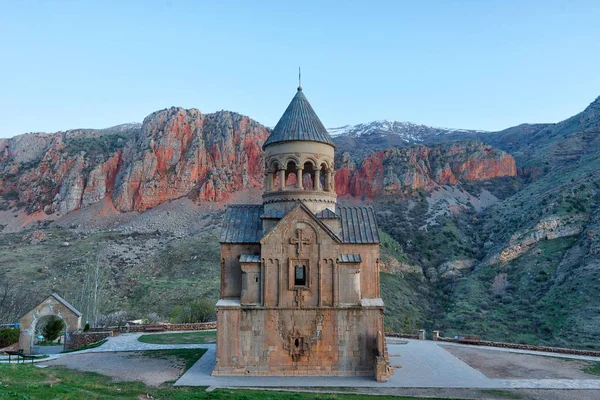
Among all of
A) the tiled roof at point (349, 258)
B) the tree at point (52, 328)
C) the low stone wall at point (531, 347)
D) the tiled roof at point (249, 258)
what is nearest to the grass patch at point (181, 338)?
the tree at point (52, 328)

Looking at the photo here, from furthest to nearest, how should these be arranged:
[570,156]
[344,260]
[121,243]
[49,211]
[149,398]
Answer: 1. [49,211]
2. [570,156]
3. [121,243]
4. [344,260]
5. [149,398]

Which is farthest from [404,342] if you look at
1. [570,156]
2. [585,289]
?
[570,156]

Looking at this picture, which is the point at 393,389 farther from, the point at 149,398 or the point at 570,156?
the point at 570,156

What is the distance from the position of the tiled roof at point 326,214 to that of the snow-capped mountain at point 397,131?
11780cm

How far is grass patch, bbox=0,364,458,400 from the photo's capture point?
9633 millimetres

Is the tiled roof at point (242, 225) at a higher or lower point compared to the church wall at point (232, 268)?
higher

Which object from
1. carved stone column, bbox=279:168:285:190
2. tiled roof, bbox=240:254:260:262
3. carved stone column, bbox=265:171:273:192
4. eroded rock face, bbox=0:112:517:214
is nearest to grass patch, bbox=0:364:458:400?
tiled roof, bbox=240:254:260:262

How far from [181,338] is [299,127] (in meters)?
13.0

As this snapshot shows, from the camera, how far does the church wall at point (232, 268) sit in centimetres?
1658

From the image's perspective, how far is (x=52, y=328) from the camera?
84.5 feet

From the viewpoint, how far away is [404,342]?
2384 cm

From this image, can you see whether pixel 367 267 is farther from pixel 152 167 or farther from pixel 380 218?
pixel 152 167

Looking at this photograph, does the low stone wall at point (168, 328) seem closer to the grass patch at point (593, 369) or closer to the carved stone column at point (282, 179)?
the carved stone column at point (282, 179)

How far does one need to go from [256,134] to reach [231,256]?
244 feet
